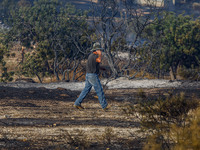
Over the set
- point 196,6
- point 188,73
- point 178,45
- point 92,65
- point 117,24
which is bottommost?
point 188,73

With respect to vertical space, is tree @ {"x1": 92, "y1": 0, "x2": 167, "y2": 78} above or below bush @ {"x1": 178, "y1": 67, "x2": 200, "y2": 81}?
above

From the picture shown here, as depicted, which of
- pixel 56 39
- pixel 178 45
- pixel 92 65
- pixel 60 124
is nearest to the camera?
pixel 60 124

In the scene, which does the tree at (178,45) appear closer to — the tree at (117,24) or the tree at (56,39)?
the tree at (117,24)

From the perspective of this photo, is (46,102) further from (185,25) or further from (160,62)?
(185,25)

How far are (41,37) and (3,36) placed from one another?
323 centimetres

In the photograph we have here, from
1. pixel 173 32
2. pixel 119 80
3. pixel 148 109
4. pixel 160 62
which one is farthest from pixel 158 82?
pixel 148 109

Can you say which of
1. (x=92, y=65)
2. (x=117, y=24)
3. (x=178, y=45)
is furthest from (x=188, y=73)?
(x=92, y=65)

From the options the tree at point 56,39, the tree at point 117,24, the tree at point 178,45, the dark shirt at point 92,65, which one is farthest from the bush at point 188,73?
the dark shirt at point 92,65

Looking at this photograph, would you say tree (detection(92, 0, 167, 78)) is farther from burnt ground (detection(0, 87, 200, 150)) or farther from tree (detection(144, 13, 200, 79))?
burnt ground (detection(0, 87, 200, 150))

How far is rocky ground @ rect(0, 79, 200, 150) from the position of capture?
5.58m

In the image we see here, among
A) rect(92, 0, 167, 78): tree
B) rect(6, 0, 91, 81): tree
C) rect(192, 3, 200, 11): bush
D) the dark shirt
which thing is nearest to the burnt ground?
the dark shirt

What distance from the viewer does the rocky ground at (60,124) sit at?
5.58m

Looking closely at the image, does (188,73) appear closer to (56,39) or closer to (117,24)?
(117,24)

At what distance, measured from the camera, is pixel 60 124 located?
286 inches
